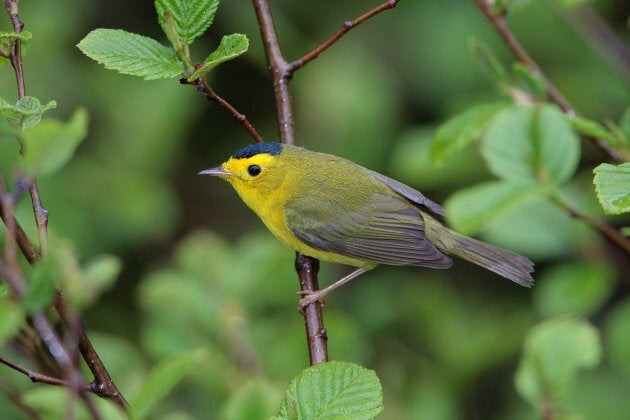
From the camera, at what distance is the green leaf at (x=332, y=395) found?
6.13 ft

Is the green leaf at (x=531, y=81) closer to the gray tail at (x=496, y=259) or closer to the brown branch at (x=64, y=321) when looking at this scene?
the gray tail at (x=496, y=259)

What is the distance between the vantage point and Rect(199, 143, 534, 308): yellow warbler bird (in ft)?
11.8

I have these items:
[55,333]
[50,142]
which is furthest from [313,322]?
[50,142]

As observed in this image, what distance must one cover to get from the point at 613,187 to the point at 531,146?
0.21m

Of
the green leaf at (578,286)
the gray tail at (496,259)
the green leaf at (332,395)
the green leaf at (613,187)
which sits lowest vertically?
the green leaf at (332,395)

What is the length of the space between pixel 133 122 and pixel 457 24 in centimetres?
217

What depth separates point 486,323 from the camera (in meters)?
4.46

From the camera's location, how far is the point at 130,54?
7.23 ft

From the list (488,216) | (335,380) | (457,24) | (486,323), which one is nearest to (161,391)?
(335,380)

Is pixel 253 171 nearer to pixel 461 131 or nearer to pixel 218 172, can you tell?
pixel 218 172

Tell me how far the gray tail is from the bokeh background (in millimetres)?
126

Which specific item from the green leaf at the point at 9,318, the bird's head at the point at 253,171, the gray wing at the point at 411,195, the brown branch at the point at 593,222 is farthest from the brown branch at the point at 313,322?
the green leaf at the point at 9,318

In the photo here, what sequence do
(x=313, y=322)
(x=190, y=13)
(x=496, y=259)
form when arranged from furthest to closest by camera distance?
1. (x=496, y=259)
2. (x=313, y=322)
3. (x=190, y=13)

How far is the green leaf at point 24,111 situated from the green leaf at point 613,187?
4.03 ft
